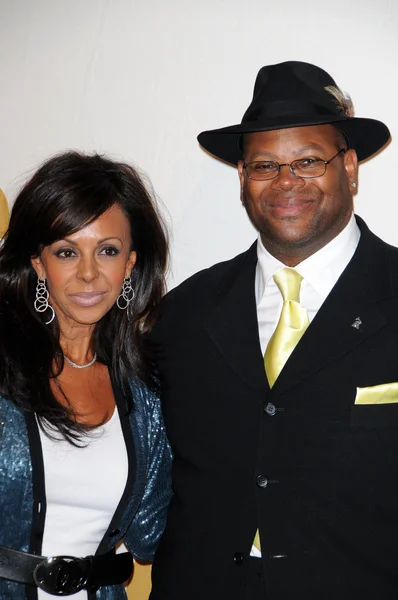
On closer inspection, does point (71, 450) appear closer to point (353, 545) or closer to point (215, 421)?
point (215, 421)

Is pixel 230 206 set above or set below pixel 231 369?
above

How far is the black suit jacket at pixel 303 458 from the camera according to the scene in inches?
69.3

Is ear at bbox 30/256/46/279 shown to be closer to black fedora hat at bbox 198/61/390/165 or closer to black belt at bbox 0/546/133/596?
black fedora hat at bbox 198/61/390/165

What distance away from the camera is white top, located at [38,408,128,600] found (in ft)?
6.26

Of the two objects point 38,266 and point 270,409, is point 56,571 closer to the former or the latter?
point 270,409

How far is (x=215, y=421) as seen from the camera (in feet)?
6.39

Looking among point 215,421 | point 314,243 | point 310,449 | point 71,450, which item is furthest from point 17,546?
point 314,243

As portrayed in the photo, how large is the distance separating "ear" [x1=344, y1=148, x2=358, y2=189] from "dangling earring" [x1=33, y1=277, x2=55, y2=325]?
856 millimetres

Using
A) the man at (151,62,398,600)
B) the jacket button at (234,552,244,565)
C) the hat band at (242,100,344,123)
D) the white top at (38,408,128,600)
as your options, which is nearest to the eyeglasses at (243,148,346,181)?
the man at (151,62,398,600)

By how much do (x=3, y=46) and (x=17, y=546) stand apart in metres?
1.78

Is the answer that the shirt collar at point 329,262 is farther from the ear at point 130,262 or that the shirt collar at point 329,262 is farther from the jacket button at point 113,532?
the jacket button at point 113,532

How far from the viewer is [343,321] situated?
5.99ft

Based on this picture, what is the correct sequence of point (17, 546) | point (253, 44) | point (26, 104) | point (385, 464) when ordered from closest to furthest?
→ 1. point (385, 464)
2. point (17, 546)
3. point (253, 44)
4. point (26, 104)

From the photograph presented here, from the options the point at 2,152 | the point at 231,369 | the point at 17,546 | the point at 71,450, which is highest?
the point at 2,152
